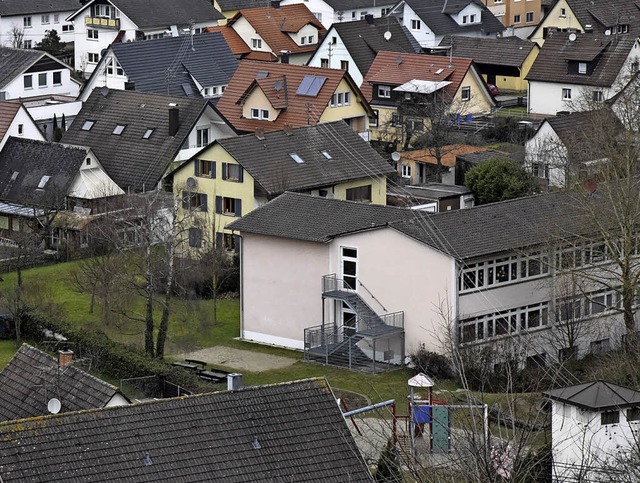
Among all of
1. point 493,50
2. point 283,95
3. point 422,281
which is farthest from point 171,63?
point 422,281

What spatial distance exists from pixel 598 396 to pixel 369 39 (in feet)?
160

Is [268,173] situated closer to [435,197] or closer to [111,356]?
[435,197]

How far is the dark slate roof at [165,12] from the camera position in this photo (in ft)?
258

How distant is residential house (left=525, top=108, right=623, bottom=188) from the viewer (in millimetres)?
50531

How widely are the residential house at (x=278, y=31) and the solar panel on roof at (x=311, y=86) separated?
1705 cm

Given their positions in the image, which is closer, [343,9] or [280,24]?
[280,24]

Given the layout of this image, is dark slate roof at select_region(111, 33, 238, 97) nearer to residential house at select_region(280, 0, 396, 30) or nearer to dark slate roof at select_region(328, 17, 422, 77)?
dark slate roof at select_region(328, 17, 422, 77)

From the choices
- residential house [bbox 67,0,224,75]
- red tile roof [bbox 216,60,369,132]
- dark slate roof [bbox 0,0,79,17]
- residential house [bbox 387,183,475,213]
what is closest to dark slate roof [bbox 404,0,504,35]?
residential house [bbox 67,0,224,75]

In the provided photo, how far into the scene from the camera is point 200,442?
24734mm

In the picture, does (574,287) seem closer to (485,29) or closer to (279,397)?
(279,397)

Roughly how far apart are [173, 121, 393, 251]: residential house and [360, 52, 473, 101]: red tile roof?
1688 centimetres

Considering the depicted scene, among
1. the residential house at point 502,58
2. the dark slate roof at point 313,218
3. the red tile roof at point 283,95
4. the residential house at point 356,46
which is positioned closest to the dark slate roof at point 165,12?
the residential house at point 356,46

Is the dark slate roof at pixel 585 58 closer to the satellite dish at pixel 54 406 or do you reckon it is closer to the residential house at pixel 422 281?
the residential house at pixel 422 281

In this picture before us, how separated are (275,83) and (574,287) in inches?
916
